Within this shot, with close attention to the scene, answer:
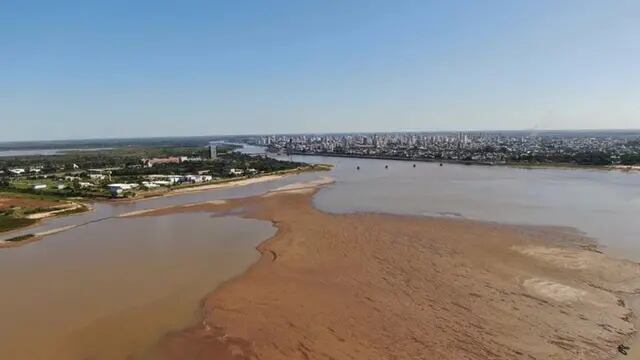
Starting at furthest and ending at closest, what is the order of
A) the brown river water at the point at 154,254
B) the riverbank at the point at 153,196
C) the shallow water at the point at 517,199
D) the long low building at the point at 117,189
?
1. the long low building at the point at 117,189
2. the shallow water at the point at 517,199
3. the riverbank at the point at 153,196
4. the brown river water at the point at 154,254

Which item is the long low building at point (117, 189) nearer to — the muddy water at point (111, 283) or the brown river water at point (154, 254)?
the brown river water at point (154, 254)

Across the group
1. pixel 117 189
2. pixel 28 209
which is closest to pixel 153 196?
pixel 117 189

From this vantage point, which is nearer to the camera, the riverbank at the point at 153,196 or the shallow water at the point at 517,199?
the riverbank at the point at 153,196

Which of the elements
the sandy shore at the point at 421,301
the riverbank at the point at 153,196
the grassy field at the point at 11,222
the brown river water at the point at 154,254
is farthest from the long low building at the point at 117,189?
the sandy shore at the point at 421,301

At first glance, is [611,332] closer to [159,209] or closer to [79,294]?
[79,294]

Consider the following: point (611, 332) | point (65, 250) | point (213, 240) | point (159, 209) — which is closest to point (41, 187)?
point (159, 209)
